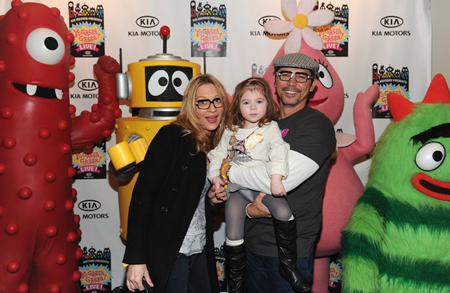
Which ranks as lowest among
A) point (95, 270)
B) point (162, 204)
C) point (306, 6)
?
point (95, 270)

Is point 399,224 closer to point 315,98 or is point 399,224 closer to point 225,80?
point 315,98

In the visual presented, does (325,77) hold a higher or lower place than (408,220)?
higher

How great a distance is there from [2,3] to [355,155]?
8.30 ft

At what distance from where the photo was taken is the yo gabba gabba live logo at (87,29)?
2654mm

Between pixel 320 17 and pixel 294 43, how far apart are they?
198 millimetres

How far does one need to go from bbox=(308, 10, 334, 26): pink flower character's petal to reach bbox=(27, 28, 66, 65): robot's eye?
134 cm

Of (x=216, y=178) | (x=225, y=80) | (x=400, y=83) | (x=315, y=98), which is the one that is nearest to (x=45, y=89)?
(x=216, y=178)

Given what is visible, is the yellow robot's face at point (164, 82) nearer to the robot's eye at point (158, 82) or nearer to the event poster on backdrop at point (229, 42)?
the robot's eye at point (158, 82)

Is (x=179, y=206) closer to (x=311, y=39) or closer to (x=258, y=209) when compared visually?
(x=258, y=209)

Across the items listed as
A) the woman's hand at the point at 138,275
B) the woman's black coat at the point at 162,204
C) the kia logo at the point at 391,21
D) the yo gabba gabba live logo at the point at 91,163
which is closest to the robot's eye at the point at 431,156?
the woman's black coat at the point at 162,204

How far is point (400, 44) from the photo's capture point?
2.70m

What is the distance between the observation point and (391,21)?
2.69m

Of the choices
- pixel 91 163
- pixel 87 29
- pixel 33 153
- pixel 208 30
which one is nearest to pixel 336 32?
pixel 208 30

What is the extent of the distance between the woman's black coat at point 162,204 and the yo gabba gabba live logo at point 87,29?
1.38 meters
